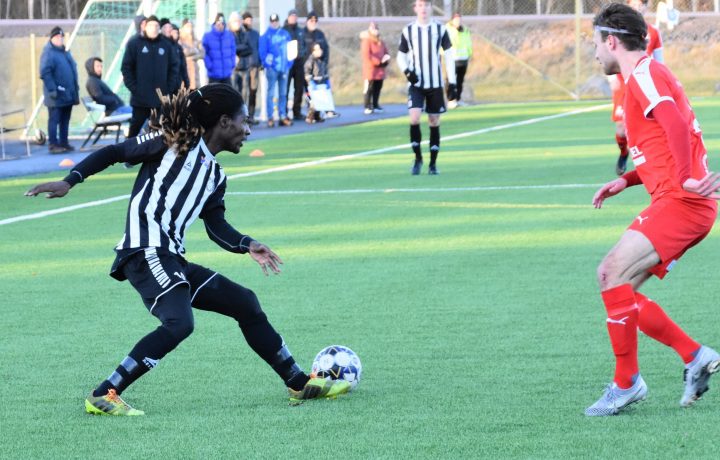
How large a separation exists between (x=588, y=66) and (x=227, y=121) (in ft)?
121

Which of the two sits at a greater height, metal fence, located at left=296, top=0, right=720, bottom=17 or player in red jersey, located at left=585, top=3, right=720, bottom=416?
metal fence, located at left=296, top=0, right=720, bottom=17

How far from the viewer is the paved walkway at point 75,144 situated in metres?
19.6

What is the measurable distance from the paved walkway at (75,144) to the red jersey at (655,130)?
46.3 ft

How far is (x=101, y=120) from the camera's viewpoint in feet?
75.1

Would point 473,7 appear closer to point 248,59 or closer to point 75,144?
point 248,59

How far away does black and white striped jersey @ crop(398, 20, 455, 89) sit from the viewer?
1711 cm

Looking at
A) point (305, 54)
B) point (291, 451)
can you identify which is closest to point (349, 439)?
point (291, 451)

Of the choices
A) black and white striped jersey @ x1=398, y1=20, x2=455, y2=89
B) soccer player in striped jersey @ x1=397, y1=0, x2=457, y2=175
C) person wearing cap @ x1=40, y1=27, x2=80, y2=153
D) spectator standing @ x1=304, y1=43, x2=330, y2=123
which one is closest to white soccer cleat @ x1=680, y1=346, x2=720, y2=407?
soccer player in striped jersey @ x1=397, y1=0, x2=457, y2=175

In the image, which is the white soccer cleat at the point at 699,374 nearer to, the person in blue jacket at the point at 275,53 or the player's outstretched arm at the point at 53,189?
the player's outstretched arm at the point at 53,189

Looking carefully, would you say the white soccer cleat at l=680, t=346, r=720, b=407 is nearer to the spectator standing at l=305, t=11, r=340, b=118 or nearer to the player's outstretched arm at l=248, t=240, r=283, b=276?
the player's outstretched arm at l=248, t=240, r=283, b=276

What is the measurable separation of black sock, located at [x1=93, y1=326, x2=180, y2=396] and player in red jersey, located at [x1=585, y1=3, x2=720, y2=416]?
5.96 ft

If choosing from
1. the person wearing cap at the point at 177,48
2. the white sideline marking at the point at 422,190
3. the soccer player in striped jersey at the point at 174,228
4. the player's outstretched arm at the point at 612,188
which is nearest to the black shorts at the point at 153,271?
the soccer player in striped jersey at the point at 174,228

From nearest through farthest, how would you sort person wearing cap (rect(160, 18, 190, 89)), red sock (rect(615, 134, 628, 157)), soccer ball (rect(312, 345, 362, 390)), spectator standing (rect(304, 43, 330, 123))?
soccer ball (rect(312, 345, 362, 390)) < red sock (rect(615, 134, 628, 157)) < person wearing cap (rect(160, 18, 190, 89)) < spectator standing (rect(304, 43, 330, 123))

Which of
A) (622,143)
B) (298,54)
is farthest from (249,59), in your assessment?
(622,143)
